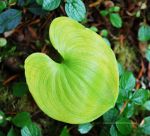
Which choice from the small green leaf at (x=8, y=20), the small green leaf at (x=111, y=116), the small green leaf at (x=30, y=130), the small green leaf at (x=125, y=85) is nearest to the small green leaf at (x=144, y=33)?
the small green leaf at (x=125, y=85)

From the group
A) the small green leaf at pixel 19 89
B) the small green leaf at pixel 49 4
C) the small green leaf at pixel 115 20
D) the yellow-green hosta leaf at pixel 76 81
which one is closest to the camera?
the yellow-green hosta leaf at pixel 76 81

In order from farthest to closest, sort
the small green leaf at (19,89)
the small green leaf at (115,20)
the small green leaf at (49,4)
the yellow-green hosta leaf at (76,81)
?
the small green leaf at (115,20)
the small green leaf at (19,89)
the small green leaf at (49,4)
the yellow-green hosta leaf at (76,81)

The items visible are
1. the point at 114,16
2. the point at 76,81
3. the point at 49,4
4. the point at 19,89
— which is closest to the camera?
the point at 76,81

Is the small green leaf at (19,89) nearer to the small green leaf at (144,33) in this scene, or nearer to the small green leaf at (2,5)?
the small green leaf at (2,5)

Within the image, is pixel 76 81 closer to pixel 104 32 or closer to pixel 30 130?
pixel 30 130

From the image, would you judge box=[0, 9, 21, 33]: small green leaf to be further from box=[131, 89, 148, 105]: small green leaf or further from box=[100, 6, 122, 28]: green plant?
box=[131, 89, 148, 105]: small green leaf

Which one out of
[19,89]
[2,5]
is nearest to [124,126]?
[19,89]
